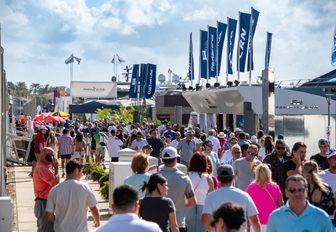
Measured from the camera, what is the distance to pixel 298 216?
701 centimetres

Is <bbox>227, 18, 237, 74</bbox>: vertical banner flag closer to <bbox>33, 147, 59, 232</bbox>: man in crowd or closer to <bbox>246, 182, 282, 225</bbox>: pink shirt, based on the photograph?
<bbox>33, 147, 59, 232</bbox>: man in crowd

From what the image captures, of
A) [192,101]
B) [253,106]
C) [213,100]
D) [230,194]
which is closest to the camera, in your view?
[230,194]

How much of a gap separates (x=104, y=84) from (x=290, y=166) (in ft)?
277

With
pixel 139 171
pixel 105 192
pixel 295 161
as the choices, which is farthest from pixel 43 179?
pixel 105 192

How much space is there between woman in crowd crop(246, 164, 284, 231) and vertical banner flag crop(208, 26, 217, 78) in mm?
34825

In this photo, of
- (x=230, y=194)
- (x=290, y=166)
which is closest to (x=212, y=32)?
(x=290, y=166)

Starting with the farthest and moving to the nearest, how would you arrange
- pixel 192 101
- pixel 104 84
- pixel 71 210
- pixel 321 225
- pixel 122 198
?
pixel 104 84
pixel 192 101
pixel 71 210
pixel 321 225
pixel 122 198

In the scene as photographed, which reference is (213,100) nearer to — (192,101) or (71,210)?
(192,101)

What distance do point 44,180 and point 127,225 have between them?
5274 mm

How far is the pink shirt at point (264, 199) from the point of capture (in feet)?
31.8

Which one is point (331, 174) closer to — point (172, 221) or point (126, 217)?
point (172, 221)

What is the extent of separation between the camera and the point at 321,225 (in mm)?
6945

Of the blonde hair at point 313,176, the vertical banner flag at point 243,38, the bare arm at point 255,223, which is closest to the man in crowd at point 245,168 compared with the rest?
the blonde hair at point 313,176

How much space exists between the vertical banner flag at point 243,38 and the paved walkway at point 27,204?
14317 millimetres
